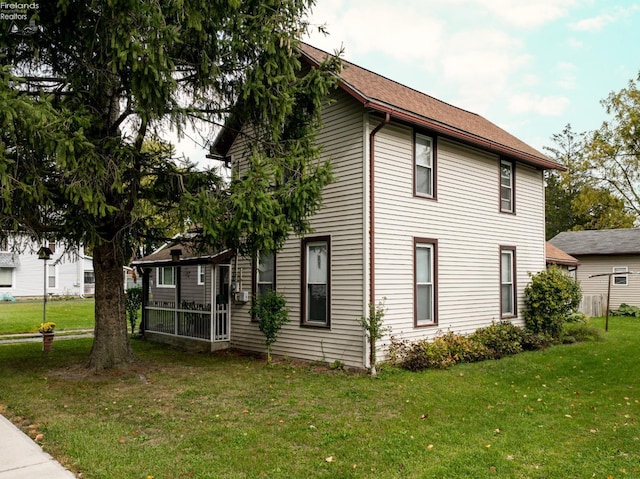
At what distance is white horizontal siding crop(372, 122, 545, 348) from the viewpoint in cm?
1055

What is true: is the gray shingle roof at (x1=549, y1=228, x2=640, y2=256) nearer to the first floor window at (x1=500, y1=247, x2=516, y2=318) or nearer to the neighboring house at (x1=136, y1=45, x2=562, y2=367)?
the neighboring house at (x1=136, y1=45, x2=562, y2=367)

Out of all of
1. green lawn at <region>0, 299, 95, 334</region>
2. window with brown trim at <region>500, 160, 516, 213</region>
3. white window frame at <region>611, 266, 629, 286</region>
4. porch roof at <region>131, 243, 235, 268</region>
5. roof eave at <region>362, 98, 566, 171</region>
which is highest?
roof eave at <region>362, 98, 566, 171</region>

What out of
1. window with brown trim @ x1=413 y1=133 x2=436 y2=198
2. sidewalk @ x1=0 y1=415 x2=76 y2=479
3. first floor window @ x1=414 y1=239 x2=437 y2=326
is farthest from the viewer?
window with brown trim @ x1=413 y1=133 x2=436 y2=198

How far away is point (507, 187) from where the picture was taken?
47.3 ft

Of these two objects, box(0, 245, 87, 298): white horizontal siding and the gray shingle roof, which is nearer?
the gray shingle roof

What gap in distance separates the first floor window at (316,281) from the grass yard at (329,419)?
122 centimetres

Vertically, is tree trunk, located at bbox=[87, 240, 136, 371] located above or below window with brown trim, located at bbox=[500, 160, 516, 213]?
below

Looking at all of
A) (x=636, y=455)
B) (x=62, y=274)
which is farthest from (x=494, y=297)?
(x=62, y=274)

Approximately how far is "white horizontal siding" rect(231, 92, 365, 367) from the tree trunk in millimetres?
3569

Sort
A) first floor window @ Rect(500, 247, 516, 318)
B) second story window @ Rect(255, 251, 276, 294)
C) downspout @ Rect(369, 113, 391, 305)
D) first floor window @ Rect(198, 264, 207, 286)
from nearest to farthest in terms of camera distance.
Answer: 1. downspout @ Rect(369, 113, 391, 305)
2. second story window @ Rect(255, 251, 276, 294)
3. first floor window @ Rect(500, 247, 516, 318)
4. first floor window @ Rect(198, 264, 207, 286)

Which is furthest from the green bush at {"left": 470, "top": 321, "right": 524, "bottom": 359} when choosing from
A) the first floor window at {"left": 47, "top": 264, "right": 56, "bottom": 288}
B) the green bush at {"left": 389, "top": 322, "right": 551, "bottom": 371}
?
the first floor window at {"left": 47, "top": 264, "right": 56, "bottom": 288}

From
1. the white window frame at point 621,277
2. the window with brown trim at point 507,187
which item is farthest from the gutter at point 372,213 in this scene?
the white window frame at point 621,277

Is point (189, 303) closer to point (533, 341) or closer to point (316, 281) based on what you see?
point (316, 281)

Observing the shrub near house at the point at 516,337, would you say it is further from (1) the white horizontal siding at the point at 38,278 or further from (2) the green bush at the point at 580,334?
(1) the white horizontal siding at the point at 38,278
